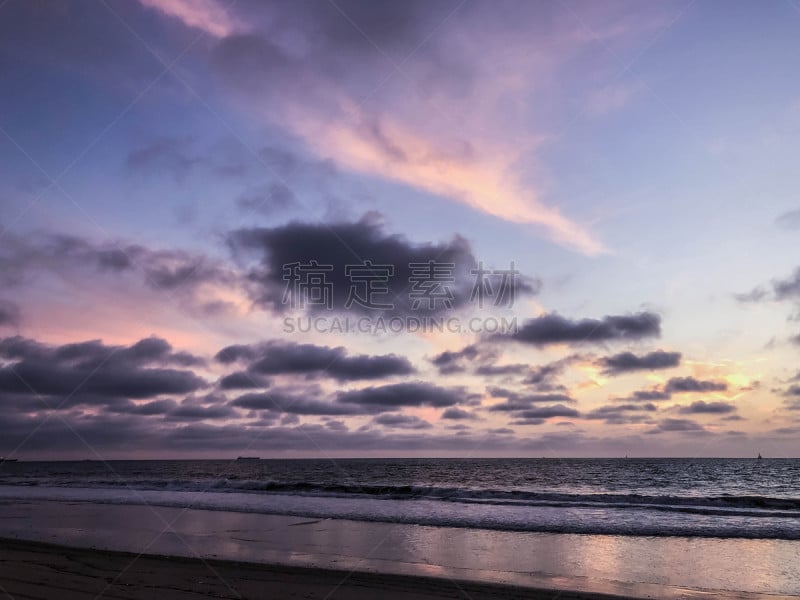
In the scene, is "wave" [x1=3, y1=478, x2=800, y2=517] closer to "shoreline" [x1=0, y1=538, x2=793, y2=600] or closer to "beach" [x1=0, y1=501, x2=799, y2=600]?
"beach" [x1=0, y1=501, x2=799, y2=600]

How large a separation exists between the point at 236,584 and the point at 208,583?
1.88 ft

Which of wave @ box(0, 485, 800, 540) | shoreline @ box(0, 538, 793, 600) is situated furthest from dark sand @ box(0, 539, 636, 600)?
wave @ box(0, 485, 800, 540)

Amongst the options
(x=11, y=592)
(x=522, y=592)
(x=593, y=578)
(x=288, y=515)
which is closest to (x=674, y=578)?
(x=593, y=578)

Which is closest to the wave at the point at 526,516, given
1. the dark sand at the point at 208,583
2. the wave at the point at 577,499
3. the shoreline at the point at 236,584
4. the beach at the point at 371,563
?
the wave at the point at 577,499

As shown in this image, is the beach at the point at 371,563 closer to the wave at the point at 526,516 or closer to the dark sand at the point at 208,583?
the dark sand at the point at 208,583

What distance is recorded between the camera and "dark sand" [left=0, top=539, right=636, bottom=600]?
33.9 feet

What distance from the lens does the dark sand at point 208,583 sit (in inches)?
406

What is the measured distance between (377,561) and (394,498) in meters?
23.3

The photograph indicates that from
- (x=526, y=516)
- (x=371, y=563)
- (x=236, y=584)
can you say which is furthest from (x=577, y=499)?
(x=236, y=584)

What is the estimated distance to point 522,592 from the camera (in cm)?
1079

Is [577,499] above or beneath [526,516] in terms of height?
beneath

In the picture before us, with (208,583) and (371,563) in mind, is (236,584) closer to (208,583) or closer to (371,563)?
(208,583)

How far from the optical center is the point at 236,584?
36.5 ft

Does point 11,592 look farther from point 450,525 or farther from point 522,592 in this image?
point 450,525
